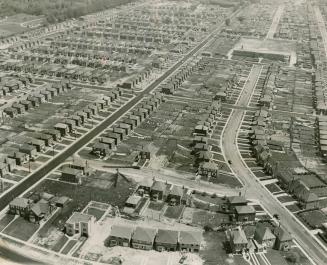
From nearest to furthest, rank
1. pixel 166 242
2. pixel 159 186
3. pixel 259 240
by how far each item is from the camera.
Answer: pixel 166 242 < pixel 259 240 < pixel 159 186

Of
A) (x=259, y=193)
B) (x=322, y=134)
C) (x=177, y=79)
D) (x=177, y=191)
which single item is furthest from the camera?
(x=177, y=79)

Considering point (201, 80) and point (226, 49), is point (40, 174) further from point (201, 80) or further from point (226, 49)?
point (226, 49)

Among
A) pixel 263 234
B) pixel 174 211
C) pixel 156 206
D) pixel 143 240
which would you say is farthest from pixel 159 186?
pixel 263 234

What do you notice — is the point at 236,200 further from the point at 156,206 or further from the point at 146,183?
the point at 146,183

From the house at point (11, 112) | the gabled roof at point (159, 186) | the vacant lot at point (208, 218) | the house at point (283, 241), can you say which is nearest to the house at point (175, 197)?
the gabled roof at point (159, 186)

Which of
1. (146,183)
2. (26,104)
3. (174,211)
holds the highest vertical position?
(26,104)

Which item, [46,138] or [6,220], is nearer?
[6,220]

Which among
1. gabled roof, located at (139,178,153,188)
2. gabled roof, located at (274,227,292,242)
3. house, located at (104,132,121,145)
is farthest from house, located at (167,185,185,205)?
house, located at (104,132,121,145)

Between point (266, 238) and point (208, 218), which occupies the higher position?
point (266, 238)
